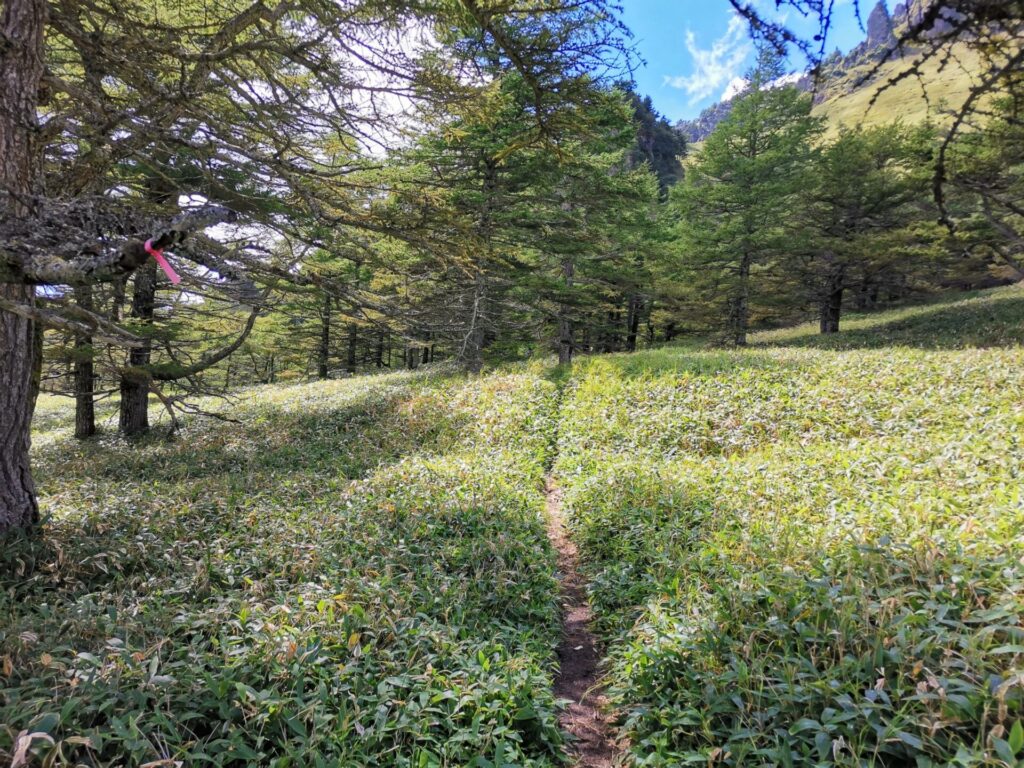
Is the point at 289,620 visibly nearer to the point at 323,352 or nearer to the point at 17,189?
the point at 17,189

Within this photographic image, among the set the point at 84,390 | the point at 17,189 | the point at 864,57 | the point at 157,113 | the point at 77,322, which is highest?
the point at 157,113

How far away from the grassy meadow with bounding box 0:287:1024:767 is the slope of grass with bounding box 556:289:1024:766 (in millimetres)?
29

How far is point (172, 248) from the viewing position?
11.1 ft

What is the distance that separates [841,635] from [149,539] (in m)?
6.76

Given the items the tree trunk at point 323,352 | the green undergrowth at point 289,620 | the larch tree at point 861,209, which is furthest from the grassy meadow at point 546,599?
the tree trunk at point 323,352

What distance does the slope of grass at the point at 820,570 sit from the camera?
296 centimetres

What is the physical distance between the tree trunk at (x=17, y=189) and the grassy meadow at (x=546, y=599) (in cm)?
70

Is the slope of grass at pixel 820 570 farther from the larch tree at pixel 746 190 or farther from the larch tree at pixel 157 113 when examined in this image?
the larch tree at pixel 746 190

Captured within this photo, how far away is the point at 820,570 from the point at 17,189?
8.39 m

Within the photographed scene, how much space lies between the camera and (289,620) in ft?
13.3

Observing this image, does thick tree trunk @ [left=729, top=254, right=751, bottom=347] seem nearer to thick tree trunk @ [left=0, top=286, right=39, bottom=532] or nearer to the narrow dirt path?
the narrow dirt path

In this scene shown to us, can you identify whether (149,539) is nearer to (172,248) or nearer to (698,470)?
(172,248)

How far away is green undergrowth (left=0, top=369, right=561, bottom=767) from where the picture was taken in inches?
119

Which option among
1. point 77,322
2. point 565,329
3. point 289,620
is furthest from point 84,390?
point 565,329
